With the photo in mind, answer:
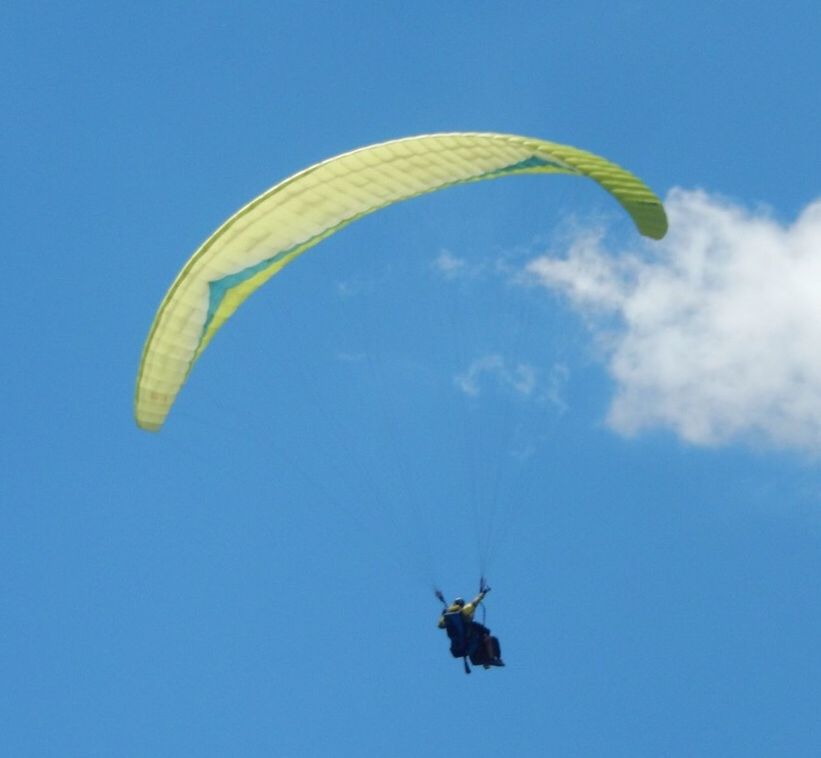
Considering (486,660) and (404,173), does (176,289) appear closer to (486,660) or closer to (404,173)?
(404,173)

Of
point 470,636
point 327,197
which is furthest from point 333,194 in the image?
point 470,636

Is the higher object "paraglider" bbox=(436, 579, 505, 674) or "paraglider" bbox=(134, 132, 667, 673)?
"paraglider" bbox=(134, 132, 667, 673)

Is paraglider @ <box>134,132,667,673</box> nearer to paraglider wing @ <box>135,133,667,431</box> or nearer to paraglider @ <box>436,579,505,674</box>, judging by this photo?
paraglider wing @ <box>135,133,667,431</box>

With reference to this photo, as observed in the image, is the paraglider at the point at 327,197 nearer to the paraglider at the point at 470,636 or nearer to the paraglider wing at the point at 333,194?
the paraglider wing at the point at 333,194

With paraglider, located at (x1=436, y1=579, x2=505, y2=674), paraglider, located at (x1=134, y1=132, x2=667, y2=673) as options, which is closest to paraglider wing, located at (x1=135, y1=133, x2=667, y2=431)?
paraglider, located at (x1=134, y1=132, x2=667, y2=673)

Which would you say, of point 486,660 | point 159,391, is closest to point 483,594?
point 486,660

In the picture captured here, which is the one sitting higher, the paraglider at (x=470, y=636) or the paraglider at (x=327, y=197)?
the paraglider at (x=327, y=197)

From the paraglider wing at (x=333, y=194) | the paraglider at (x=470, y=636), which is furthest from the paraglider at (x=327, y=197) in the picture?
the paraglider at (x=470, y=636)

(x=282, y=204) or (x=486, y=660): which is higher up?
(x=282, y=204)

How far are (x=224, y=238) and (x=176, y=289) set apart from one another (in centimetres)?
118

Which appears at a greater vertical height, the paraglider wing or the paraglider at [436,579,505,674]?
the paraglider wing

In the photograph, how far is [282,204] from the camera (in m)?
53.3

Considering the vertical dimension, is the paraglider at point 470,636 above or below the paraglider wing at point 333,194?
below

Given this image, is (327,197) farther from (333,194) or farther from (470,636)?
(470,636)
